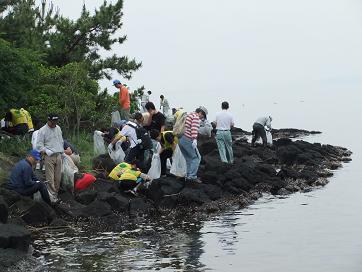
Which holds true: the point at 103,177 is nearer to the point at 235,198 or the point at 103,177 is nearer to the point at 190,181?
the point at 190,181

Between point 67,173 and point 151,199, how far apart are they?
82.9 inches

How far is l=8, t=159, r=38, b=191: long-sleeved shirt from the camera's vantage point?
41.8 ft

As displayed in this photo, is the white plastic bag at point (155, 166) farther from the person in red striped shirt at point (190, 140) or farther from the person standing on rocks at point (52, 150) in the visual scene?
the person standing on rocks at point (52, 150)

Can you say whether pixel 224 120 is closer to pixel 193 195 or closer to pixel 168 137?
pixel 168 137

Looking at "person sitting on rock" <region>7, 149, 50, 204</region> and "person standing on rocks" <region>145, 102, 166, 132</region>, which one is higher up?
"person standing on rocks" <region>145, 102, 166, 132</region>

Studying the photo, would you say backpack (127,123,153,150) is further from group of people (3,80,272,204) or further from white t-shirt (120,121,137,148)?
white t-shirt (120,121,137,148)

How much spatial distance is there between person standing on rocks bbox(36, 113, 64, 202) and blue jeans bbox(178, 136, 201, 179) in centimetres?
332

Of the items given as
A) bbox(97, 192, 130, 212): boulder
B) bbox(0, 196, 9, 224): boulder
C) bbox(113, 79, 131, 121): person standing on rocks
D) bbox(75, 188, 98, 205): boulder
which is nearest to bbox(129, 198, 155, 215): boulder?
Result: bbox(97, 192, 130, 212): boulder

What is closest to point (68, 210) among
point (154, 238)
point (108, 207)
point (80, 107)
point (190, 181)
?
point (108, 207)

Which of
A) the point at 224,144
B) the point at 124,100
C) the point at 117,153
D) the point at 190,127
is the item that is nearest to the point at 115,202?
the point at 190,127

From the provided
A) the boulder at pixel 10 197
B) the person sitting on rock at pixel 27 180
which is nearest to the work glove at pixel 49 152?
the person sitting on rock at pixel 27 180

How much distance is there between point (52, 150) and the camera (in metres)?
13.6

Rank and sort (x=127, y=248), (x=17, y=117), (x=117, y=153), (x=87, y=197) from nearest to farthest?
1. (x=127, y=248)
2. (x=87, y=197)
3. (x=117, y=153)
4. (x=17, y=117)

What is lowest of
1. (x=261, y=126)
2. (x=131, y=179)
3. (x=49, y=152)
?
(x=131, y=179)
